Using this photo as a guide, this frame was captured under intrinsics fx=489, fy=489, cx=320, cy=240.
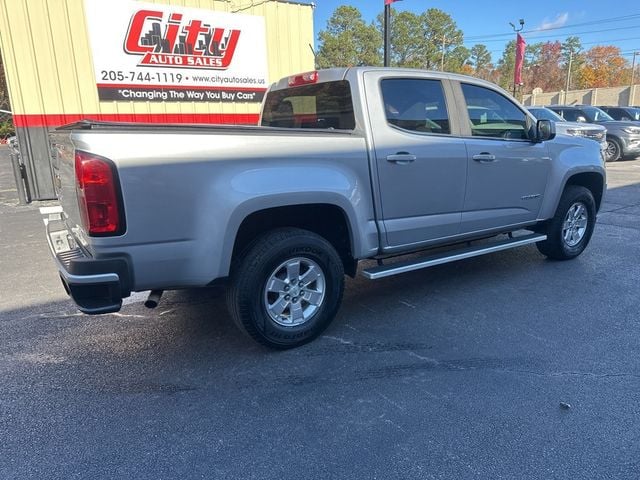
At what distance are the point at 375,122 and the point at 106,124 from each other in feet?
6.17

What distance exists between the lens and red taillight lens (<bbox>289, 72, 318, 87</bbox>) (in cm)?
418

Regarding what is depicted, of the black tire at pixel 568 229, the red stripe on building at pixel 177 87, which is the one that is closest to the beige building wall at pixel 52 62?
the red stripe on building at pixel 177 87

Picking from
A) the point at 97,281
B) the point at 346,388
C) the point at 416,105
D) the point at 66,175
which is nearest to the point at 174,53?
the point at 416,105

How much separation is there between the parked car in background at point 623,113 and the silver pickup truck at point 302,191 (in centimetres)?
1518

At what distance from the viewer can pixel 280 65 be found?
472 inches

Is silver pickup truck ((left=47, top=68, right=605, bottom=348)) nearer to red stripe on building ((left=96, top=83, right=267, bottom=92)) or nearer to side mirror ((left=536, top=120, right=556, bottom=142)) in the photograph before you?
side mirror ((left=536, top=120, right=556, bottom=142))

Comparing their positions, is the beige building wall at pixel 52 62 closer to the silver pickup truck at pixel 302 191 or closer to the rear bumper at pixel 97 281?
the silver pickup truck at pixel 302 191

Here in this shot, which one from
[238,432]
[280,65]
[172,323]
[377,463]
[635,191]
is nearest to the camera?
[377,463]

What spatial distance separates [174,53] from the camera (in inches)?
418

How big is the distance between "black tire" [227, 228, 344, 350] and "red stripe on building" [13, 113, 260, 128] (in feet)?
18.6

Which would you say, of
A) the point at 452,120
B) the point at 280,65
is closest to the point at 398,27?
the point at 280,65

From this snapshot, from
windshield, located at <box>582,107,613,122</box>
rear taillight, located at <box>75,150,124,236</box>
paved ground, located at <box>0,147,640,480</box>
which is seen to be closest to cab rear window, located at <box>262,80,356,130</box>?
paved ground, located at <box>0,147,640,480</box>

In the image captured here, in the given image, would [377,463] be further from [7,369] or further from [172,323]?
[7,369]

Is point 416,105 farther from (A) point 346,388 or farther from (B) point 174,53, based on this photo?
(B) point 174,53
